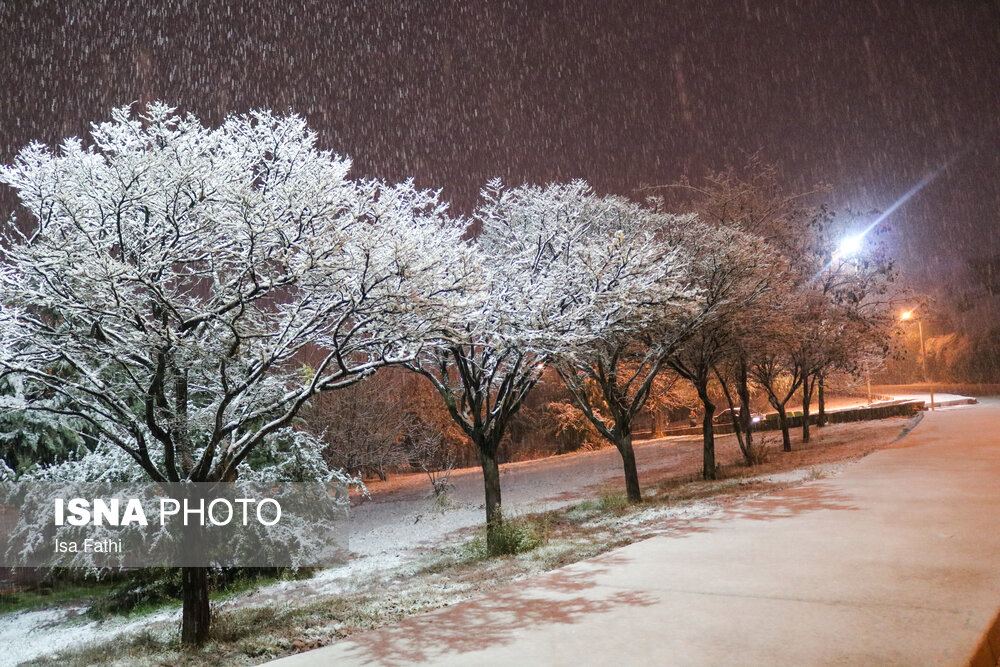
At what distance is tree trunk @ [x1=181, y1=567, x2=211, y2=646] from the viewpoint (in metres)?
7.94

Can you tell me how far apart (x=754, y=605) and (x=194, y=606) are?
6.40m

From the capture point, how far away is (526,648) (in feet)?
14.8

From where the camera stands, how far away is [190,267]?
9.20 metres

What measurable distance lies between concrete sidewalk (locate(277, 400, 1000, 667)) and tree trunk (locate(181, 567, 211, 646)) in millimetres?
3867

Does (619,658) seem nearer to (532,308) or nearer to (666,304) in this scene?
(532,308)

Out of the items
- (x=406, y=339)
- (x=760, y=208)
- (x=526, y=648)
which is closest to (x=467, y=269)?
(x=406, y=339)

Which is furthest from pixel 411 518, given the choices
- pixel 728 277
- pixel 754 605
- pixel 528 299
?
pixel 754 605

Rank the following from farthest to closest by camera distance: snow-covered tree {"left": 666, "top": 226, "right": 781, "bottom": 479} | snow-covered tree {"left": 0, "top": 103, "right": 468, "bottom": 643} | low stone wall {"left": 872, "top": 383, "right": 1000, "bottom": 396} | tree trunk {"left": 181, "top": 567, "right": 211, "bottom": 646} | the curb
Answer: low stone wall {"left": 872, "top": 383, "right": 1000, "bottom": 396} → snow-covered tree {"left": 666, "top": 226, "right": 781, "bottom": 479} → tree trunk {"left": 181, "top": 567, "right": 211, "bottom": 646} → snow-covered tree {"left": 0, "top": 103, "right": 468, "bottom": 643} → the curb

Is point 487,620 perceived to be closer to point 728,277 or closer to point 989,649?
point 989,649

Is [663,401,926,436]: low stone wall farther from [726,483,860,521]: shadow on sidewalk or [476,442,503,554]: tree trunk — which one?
[476,442,503,554]: tree trunk

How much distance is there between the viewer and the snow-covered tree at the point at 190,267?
286 inches

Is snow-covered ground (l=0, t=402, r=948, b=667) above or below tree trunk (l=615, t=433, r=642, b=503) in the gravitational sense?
below

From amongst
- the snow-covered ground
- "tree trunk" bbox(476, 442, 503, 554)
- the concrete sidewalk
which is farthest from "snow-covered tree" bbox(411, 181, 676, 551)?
the concrete sidewalk

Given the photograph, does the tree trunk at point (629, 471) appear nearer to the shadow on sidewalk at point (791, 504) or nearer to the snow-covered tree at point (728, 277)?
the snow-covered tree at point (728, 277)
